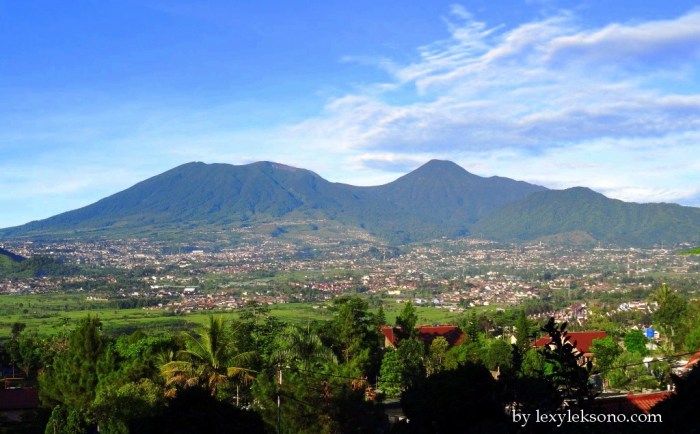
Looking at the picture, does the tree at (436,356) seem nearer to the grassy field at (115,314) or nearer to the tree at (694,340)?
the tree at (694,340)

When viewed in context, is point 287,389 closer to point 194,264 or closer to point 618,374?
point 618,374

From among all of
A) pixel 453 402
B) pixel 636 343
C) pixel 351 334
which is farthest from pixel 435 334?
pixel 453 402

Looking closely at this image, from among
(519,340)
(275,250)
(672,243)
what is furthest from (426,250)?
(519,340)

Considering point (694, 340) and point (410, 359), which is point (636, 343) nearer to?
point (694, 340)

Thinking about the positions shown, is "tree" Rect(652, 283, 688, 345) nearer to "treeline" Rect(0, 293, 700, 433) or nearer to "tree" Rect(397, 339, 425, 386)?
"treeline" Rect(0, 293, 700, 433)

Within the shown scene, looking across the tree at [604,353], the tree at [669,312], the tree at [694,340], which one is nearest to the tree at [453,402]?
the tree at [604,353]

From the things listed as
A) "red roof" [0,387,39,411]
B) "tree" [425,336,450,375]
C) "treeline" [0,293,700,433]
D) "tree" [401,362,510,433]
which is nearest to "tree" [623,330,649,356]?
"treeline" [0,293,700,433]
